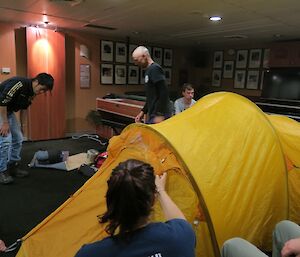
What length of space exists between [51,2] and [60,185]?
6.78ft

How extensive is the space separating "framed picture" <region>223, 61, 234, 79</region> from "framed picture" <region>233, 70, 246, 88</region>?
6.3 inches

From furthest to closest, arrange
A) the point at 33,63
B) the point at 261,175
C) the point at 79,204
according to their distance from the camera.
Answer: the point at 33,63 < the point at 79,204 < the point at 261,175

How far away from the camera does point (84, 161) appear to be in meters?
3.66

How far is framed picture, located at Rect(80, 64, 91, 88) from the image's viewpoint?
539 cm

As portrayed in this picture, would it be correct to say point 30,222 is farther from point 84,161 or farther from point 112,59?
point 112,59

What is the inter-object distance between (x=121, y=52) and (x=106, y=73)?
0.57 meters

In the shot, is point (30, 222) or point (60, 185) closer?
point (30, 222)

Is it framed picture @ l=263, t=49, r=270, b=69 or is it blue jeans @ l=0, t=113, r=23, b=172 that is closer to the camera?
blue jeans @ l=0, t=113, r=23, b=172

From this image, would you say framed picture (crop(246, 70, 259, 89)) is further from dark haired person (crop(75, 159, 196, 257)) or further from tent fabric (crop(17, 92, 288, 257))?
dark haired person (crop(75, 159, 196, 257))

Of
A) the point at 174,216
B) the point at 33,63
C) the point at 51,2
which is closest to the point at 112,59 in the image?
the point at 33,63

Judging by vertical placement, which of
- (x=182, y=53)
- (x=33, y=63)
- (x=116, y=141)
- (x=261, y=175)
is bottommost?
(x=261, y=175)

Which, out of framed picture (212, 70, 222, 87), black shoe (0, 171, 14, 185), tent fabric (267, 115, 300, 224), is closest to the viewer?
tent fabric (267, 115, 300, 224)

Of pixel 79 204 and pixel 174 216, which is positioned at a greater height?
pixel 174 216

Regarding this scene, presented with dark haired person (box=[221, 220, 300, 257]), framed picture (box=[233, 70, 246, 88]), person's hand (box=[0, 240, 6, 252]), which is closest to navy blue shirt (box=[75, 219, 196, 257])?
dark haired person (box=[221, 220, 300, 257])
